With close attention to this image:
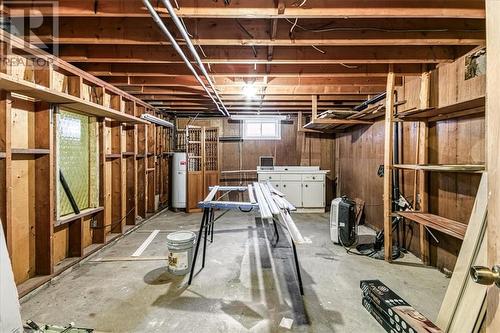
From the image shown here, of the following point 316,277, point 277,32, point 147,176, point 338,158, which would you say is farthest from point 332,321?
point 338,158

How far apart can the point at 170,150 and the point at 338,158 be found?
4342 mm

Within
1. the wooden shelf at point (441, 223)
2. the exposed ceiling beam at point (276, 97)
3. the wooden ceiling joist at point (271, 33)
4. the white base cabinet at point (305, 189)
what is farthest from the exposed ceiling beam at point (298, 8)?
the white base cabinet at point (305, 189)

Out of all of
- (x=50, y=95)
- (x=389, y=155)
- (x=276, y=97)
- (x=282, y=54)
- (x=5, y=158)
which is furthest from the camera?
(x=276, y=97)

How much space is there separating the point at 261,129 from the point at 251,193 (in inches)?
144

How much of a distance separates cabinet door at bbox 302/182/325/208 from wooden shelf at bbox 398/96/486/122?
3037 mm

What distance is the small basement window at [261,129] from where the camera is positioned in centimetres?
645

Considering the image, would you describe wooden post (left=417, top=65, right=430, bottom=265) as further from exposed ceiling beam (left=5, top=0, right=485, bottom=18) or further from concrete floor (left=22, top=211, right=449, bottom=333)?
exposed ceiling beam (left=5, top=0, right=485, bottom=18)

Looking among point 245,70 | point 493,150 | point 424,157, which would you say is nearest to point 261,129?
point 245,70

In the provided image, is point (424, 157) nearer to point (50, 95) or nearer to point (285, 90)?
point (285, 90)

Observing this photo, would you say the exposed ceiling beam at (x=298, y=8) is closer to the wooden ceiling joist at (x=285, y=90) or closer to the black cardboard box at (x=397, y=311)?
the wooden ceiling joist at (x=285, y=90)

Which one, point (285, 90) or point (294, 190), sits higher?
point (285, 90)

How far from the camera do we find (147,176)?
16.1ft

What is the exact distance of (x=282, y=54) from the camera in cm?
269

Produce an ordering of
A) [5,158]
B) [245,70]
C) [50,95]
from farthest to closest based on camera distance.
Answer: [245,70]
[50,95]
[5,158]
